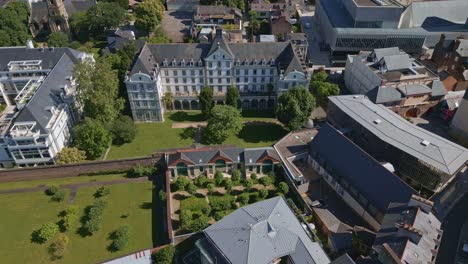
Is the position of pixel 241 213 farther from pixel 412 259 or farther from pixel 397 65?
pixel 397 65

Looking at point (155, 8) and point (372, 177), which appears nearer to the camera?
point (372, 177)

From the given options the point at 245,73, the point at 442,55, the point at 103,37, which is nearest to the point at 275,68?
the point at 245,73

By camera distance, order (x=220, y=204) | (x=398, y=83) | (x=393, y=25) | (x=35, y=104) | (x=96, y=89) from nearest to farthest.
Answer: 1. (x=220, y=204)
2. (x=35, y=104)
3. (x=96, y=89)
4. (x=398, y=83)
5. (x=393, y=25)

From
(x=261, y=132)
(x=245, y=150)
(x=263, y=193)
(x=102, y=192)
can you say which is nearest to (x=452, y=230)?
(x=263, y=193)

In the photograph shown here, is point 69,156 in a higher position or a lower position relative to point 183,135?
higher

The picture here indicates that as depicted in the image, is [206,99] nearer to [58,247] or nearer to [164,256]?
[164,256]

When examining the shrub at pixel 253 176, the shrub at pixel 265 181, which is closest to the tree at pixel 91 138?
the shrub at pixel 253 176
